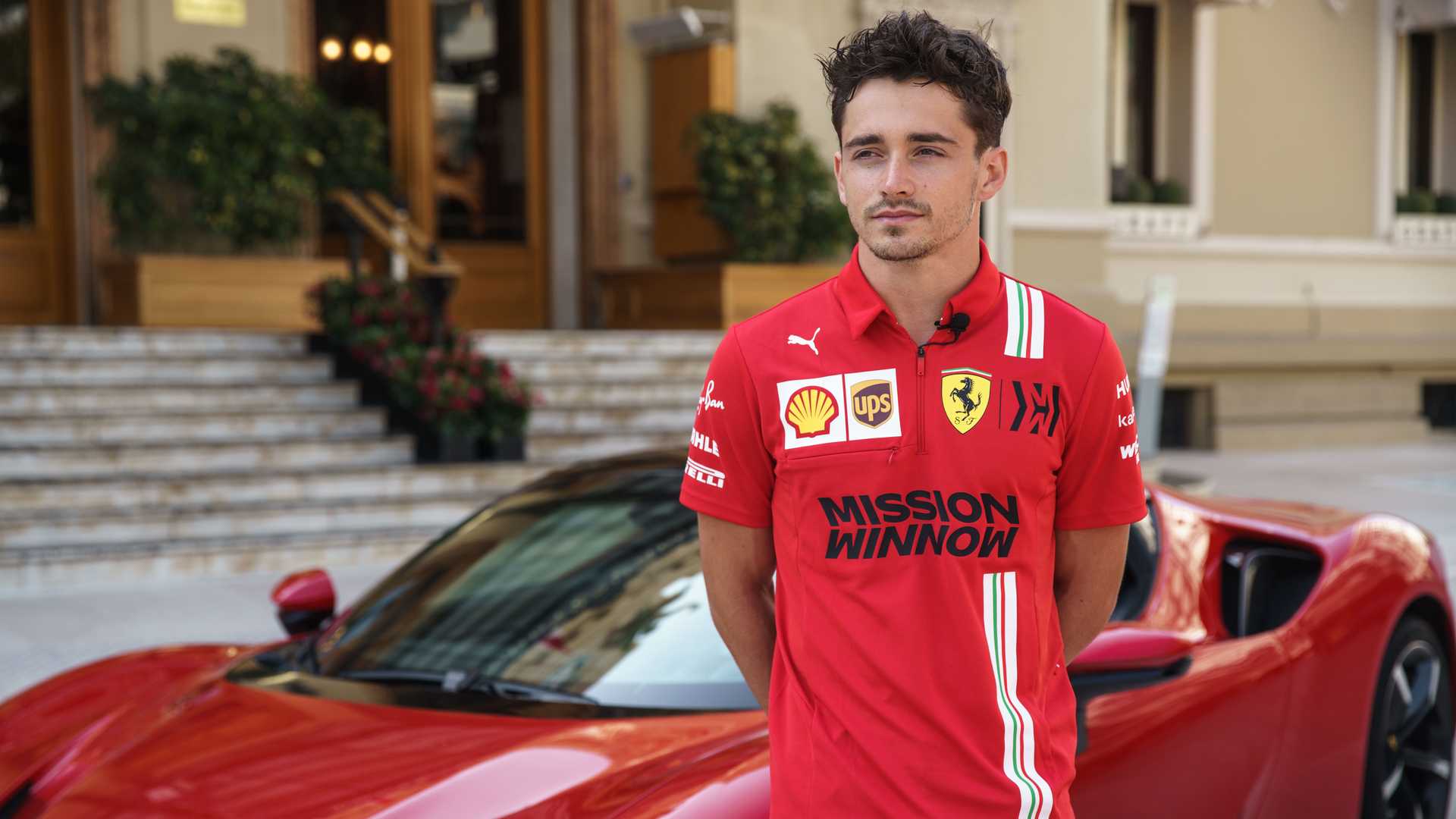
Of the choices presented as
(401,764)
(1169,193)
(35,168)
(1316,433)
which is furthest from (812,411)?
(1316,433)

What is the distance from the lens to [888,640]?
75.7 inches

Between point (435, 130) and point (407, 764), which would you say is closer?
point (407, 764)

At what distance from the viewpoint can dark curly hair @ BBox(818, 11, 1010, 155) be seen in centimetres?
194

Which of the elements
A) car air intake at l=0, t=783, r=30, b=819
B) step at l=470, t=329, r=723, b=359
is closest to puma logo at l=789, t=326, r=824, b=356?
car air intake at l=0, t=783, r=30, b=819

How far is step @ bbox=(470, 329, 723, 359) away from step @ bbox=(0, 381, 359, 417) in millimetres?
1270

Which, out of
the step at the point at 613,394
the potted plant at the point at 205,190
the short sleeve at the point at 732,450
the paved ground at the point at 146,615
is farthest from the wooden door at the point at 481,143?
the short sleeve at the point at 732,450

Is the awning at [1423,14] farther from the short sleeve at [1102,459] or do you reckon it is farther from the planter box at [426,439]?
the short sleeve at [1102,459]

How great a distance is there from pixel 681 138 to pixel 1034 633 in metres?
13.7

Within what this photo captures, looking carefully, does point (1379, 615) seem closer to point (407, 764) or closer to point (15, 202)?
point (407, 764)

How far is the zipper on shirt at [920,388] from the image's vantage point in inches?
76.1

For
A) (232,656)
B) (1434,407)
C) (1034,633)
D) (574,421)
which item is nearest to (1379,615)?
(1034,633)

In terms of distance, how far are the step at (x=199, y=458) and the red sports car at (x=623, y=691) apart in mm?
6282

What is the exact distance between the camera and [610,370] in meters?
12.8

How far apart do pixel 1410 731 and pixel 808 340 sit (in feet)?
9.31
